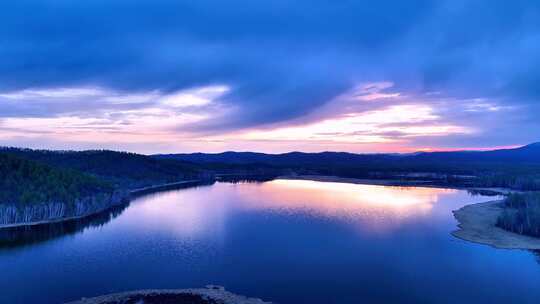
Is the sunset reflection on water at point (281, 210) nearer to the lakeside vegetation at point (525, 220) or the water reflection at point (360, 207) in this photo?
the water reflection at point (360, 207)

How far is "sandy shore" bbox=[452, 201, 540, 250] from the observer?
46625mm

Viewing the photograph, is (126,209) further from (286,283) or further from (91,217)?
(286,283)

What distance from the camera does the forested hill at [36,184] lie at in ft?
207

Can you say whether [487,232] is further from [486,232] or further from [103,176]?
[103,176]

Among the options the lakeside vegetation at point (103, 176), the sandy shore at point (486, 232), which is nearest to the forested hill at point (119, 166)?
the lakeside vegetation at point (103, 176)

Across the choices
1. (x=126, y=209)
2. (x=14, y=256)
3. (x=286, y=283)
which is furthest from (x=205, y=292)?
(x=126, y=209)

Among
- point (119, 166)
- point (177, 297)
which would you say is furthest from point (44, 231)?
point (119, 166)

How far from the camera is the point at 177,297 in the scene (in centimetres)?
2909

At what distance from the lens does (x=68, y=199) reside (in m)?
67.8

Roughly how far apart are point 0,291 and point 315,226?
41622mm

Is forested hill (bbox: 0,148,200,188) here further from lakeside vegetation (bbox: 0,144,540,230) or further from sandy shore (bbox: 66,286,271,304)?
sandy shore (bbox: 66,286,271,304)

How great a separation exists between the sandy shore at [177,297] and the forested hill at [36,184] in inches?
1723

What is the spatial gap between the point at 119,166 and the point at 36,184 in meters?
78.3

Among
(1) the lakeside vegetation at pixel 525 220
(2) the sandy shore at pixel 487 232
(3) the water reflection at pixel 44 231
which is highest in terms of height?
(1) the lakeside vegetation at pixel 525 220
